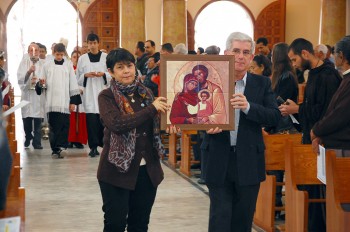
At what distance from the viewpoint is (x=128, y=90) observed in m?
4.55

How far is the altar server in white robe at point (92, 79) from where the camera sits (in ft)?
39.6

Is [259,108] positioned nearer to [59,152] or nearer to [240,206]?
[240,206]

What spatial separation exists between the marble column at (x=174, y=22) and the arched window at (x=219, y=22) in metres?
4.83

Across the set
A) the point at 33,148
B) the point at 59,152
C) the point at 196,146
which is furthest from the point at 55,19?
the point at 196,146

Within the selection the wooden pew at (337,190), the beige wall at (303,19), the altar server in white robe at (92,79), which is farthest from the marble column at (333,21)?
the wooden pew at (337,190)

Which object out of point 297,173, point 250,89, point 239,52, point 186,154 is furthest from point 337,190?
point 186,154

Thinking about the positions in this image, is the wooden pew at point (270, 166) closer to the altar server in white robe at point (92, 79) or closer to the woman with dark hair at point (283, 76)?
the woman with dark hair at point (283, 76)

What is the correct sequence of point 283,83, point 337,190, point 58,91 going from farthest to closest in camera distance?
point 58,91
point 283,83
point 337,190

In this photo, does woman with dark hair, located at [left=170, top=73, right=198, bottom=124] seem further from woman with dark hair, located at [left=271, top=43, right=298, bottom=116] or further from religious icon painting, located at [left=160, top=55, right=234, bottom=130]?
woman with dark hair, located at [left=271, top=43, right=298, bottom=116]

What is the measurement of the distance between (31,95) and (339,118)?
351 inches

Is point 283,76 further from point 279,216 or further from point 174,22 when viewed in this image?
point 174,22

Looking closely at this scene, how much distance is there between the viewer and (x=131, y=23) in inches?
742

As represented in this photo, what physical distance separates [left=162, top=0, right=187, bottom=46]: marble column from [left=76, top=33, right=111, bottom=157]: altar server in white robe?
7.17m

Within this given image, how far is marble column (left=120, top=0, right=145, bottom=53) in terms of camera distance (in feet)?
61.6
